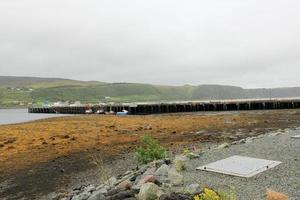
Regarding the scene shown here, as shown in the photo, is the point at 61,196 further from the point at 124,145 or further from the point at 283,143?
the point at 124,145

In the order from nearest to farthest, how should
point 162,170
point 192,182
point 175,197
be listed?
point 175,197
point 192,182
point 162,170

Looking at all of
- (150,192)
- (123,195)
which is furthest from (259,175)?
(123,195)

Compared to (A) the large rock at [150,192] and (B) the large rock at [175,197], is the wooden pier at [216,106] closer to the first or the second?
(A) the large rock at [150,192]

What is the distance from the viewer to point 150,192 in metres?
7.93

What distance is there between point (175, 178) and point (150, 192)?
1.22 metres

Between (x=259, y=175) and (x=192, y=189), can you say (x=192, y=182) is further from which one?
(x=259, y=175)

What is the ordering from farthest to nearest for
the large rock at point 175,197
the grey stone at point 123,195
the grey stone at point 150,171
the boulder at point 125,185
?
the grey stone at point 150,171, the boulder at point 125,185, the grey stone at point 123,195, the large rock at point 175,197

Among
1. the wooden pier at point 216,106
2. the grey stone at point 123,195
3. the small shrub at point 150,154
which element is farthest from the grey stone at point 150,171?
the wooden pier at point 216,106

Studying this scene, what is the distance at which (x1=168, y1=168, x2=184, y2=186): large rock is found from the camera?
8820 millimetres

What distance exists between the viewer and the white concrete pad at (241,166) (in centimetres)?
916

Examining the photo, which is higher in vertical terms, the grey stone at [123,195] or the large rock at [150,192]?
the large rock at [150,192]

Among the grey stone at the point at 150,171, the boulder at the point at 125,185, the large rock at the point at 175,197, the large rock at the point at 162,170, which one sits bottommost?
the boulder at the point at 125,185

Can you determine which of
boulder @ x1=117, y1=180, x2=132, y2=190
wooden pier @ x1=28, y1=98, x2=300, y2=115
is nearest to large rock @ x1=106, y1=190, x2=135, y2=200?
boulder @ x1=117, y1=180, x2=132, y2=190

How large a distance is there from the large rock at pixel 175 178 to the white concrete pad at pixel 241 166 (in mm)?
1000
